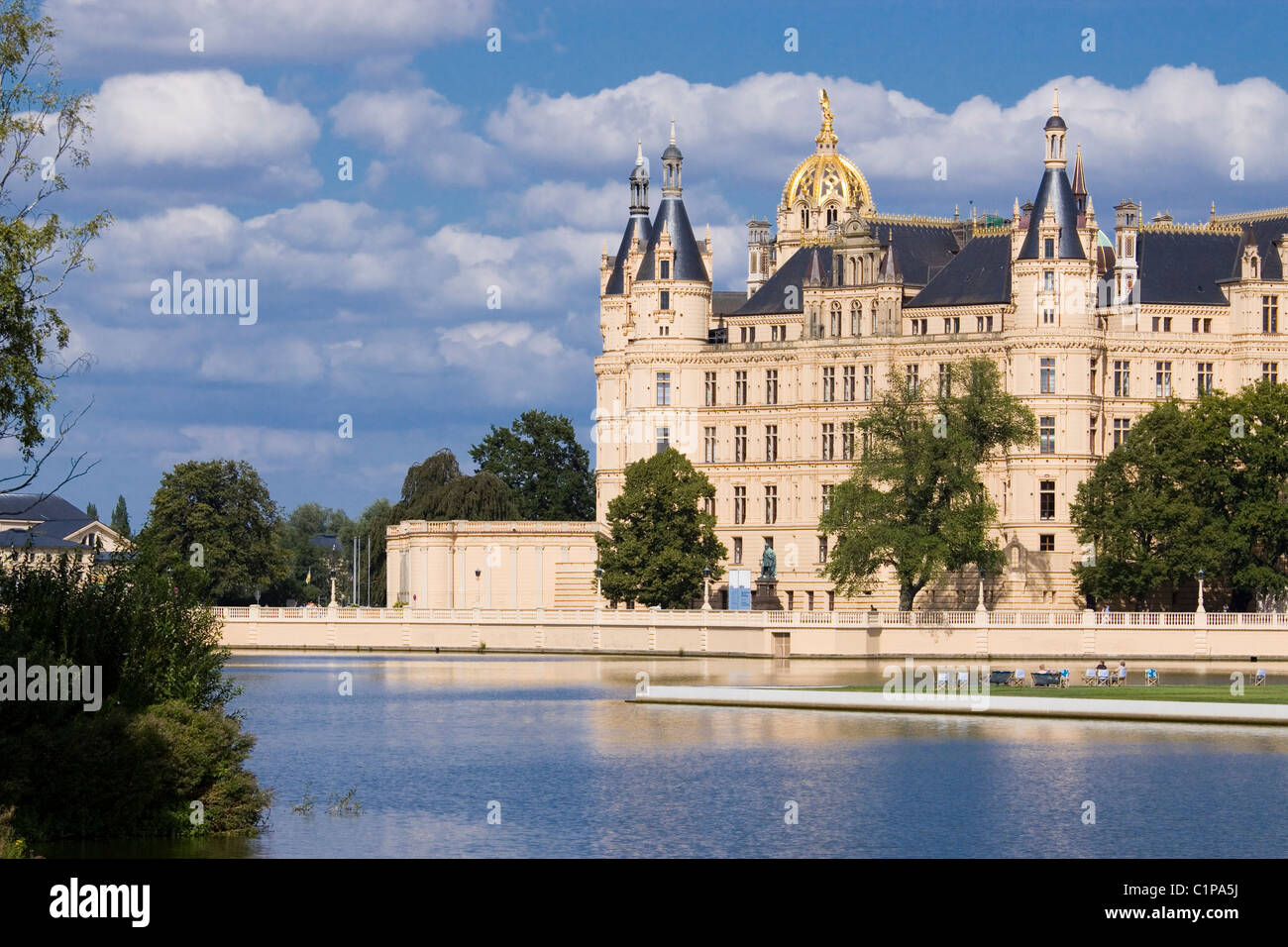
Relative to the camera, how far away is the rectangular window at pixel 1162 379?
4193 inches

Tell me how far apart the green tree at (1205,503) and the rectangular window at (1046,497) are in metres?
6.80

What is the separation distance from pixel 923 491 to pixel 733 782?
4813 centimetres

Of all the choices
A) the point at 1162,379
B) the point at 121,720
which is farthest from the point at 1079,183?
the point at 121,720

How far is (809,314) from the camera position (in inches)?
4422

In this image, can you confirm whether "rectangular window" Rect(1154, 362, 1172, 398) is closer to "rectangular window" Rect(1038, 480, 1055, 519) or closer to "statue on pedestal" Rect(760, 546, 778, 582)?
"rectangular window" Rect(1038, 480, 1055, 519)

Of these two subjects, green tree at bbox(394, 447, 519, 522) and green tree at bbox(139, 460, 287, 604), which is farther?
green tree at bbox(394, 447, 519, 522)

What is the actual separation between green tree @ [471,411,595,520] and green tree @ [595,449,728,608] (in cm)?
4154

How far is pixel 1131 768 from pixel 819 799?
8631mm

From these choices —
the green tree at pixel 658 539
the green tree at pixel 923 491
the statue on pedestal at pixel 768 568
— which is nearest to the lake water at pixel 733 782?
the green tree at pixel 923 491

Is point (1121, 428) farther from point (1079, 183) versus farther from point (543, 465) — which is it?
point (543, 465)

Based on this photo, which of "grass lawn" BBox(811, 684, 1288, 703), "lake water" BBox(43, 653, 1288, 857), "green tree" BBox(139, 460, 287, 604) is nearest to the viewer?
"lake water" BBox(43, 653, 1288, 857)

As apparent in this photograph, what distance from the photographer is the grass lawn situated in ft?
208

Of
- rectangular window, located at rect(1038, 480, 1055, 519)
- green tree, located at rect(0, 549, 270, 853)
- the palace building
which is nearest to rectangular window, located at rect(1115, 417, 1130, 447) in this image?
the palace building
